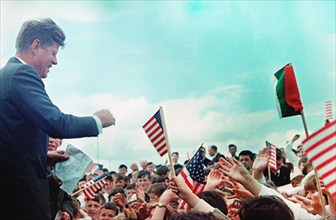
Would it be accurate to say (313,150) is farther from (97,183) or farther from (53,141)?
(97,183)

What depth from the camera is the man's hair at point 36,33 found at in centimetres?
289

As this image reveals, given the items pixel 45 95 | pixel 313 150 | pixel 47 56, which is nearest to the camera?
pixel 313 150

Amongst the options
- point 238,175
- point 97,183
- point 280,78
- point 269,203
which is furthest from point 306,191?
point 97,183

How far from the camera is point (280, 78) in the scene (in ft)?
10.2

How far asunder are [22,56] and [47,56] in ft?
0.48

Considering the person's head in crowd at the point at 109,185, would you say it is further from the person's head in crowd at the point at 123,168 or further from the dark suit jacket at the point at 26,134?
the dark suit jacket at the point at 26,134

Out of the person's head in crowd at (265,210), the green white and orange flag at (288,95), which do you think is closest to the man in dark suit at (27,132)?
the person's head in crowd at (265,210)

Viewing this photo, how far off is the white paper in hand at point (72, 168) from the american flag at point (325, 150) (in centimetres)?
138

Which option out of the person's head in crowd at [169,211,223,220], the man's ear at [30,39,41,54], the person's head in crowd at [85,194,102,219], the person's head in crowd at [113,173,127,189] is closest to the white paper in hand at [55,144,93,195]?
the man's ear at [30,39,41,54]

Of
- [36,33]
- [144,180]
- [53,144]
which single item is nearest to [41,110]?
[36,33]

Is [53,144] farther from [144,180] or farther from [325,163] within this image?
[144,180]

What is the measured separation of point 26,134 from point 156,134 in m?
3.52

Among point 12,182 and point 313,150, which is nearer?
point 313,150

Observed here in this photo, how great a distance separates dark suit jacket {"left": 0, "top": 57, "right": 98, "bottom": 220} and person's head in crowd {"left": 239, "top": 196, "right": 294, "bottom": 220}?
952 millimetres
